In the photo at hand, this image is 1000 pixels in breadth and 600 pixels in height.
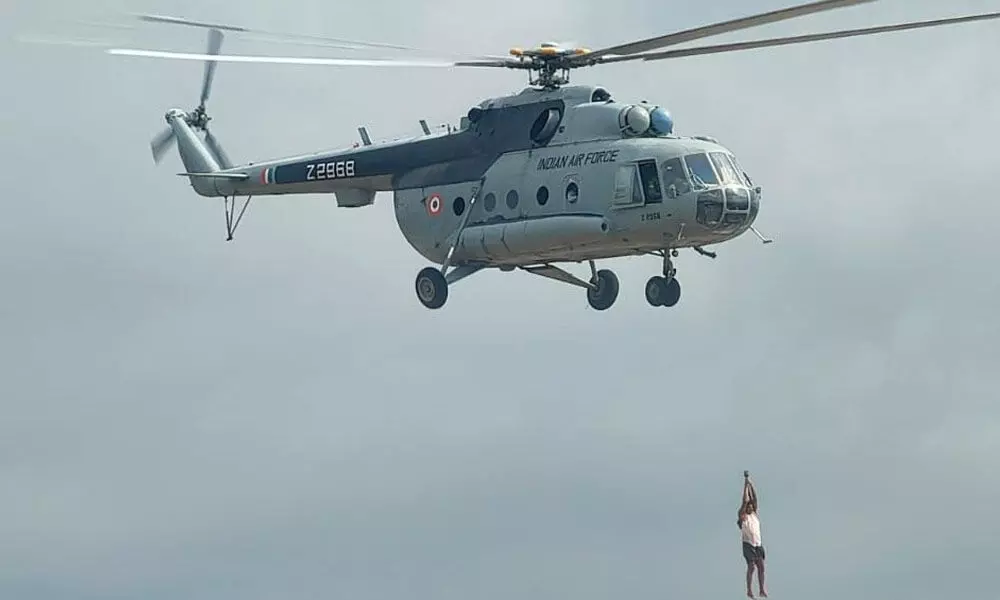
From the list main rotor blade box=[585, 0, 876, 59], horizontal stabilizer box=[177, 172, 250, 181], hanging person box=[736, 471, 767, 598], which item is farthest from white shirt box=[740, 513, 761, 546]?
horizontal stabilizer box=[177, 172, 250, 181]

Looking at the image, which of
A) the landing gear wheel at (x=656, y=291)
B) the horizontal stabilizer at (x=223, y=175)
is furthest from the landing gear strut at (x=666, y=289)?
the horizontal stabilizer at (x=223, y=175)

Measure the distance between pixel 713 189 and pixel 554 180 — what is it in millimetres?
3256

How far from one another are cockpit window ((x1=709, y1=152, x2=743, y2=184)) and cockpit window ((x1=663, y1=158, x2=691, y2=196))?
72cm

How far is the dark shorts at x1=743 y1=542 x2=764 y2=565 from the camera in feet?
110

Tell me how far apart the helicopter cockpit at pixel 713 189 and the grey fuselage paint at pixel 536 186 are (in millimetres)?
26

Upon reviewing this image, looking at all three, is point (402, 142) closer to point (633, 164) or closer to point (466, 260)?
point (466, 260)

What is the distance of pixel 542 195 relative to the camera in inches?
1752

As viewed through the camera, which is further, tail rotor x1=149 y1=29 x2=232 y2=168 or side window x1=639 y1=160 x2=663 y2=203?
tail rotor x1=149 y1=29 x2=232 y2=168

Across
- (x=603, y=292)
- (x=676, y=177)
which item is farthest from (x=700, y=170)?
(x=603, y=292)

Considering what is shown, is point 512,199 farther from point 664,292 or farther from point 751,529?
point 751,529

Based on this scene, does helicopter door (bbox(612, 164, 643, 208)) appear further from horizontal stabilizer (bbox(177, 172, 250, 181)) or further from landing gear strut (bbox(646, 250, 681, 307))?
horizontal stabilizer (bbox(177, 172, 250, 181))

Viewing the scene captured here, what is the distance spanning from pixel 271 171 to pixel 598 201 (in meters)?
9.11

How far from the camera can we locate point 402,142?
47500 millimetres

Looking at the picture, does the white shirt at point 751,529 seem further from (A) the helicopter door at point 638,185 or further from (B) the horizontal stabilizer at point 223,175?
(B) the horizontal stabilizer at point 223,175
